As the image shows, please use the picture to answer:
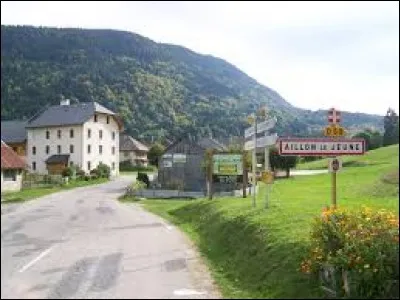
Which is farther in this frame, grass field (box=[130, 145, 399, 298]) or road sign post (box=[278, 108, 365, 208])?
road sign post (box=[278, 108, 365, 208])

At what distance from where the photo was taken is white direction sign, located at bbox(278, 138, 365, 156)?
15609mm

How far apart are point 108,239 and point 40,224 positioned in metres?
7.35

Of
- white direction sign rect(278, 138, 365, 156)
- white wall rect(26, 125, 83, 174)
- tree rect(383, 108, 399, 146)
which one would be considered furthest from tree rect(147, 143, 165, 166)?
tree rect(383, 108, 399, 146)

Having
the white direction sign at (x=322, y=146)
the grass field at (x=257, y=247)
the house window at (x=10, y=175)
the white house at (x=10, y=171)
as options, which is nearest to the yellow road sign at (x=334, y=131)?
the white direction sign at (x=322, y=146)

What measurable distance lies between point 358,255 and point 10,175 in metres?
5.92

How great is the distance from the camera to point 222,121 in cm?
2719

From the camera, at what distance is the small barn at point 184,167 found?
60.3 meters

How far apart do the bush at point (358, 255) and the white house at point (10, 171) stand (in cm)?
552

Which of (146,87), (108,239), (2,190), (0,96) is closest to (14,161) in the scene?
(2,190)

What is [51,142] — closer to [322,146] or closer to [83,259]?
[83,259]

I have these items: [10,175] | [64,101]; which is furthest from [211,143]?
[10,175]

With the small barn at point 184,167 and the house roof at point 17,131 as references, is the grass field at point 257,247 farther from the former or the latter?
the small barn at point 184,167

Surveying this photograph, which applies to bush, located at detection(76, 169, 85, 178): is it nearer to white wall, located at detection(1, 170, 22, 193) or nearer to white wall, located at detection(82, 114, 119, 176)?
white wall, located at detection(82, 114, 119, 176)

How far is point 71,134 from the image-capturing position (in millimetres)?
16438
